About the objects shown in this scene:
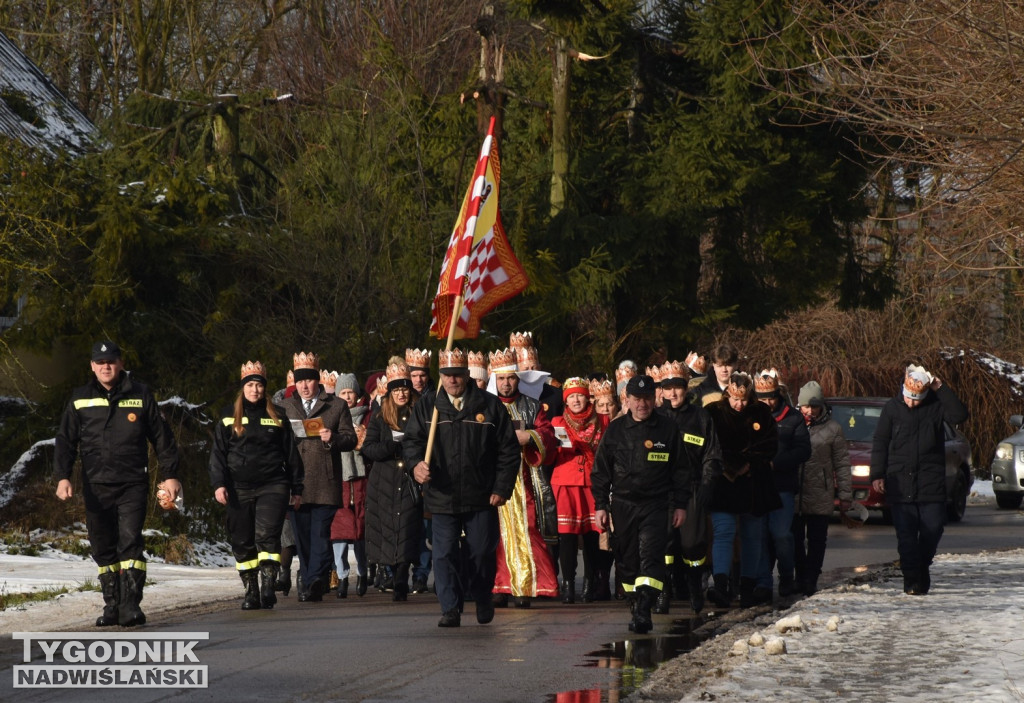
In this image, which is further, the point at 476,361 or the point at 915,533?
the point at 476,361

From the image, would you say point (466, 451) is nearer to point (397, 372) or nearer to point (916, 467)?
point (397, 372)

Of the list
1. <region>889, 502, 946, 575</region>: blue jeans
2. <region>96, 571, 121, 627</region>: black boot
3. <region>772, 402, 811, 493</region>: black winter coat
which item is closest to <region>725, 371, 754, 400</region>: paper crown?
<region>772, 402, 811, 493</region>: black winter coat

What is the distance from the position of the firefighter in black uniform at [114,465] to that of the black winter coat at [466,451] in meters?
1.73

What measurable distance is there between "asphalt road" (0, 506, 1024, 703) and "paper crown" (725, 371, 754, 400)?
171 cm

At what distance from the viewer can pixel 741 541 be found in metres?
13.3

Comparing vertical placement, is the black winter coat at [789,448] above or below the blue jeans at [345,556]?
above

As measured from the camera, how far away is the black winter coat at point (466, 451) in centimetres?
1155

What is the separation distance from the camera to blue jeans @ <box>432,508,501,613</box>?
11430 mm

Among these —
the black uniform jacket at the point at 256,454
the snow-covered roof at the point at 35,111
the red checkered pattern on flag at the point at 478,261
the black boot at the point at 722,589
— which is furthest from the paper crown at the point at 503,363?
the snow-covered roof at the point at 35,111

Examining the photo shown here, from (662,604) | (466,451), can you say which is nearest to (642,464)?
(466,451)

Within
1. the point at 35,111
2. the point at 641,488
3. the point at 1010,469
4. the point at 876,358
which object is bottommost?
the point at 1010,469

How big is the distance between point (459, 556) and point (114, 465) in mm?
2453

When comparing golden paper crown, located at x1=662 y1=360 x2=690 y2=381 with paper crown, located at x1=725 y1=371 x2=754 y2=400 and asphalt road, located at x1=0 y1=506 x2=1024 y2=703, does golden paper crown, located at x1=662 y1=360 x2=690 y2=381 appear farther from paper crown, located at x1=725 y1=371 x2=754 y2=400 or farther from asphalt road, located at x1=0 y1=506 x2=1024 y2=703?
asphalt road, located at x1=0 y1=506 x2=1024 y2=703

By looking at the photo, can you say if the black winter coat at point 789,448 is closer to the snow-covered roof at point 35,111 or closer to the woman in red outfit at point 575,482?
the woman in red outfit at point 575,482
